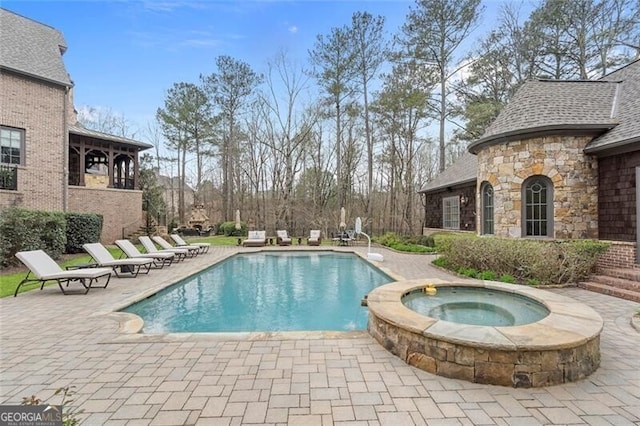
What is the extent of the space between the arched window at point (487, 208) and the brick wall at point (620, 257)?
307cm

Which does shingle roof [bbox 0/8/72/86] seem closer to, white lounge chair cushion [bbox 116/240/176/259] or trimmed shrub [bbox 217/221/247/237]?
white lounge chair cushion [bbox 116/240/176/259]

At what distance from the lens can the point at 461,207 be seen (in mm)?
13305

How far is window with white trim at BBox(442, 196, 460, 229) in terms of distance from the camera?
13.7 meters

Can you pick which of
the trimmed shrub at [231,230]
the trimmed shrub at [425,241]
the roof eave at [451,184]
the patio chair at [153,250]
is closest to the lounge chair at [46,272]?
the patio chair at [153,250]

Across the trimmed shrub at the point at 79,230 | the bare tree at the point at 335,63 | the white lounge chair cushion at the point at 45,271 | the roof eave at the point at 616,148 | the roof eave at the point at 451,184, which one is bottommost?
the white lounge chair cushion at the point at 45,271

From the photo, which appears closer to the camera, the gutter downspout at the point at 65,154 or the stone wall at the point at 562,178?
the stone wall at the point at 562,178

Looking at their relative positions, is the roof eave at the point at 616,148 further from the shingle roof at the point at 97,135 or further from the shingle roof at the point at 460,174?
the shingle roof at the point at 97,135

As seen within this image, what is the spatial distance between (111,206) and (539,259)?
17313mm

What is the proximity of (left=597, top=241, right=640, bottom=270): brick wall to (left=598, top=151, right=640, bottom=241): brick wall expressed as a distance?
55 centimetres

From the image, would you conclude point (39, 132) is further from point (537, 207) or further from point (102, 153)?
point (537, 207)

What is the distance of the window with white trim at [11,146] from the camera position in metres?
11.4

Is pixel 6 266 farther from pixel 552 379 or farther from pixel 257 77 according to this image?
pixel 257 77

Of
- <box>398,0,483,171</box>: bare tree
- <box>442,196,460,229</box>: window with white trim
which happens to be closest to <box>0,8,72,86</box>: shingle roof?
<box>442,196,460,229</box>: window with white trim

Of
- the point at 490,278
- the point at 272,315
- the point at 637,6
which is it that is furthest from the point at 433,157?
the point at 272,315
